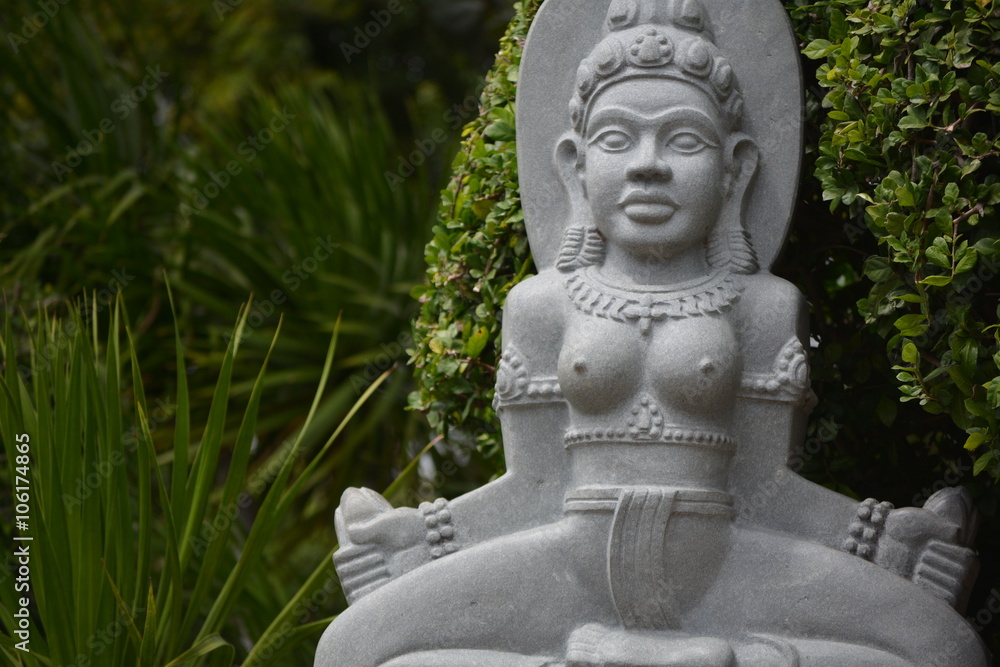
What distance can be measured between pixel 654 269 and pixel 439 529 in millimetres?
883

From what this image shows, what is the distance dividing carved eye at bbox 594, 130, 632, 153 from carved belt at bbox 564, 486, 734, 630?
2.90 feet

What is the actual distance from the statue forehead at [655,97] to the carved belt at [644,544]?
0.98 metres

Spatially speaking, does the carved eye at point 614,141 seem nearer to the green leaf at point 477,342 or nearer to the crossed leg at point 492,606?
the green leaf at point 477,342

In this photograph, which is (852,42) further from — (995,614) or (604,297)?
(995,614)

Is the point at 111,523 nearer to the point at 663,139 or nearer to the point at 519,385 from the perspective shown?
the point at 519,385

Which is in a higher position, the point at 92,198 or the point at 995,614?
the point at 92,198

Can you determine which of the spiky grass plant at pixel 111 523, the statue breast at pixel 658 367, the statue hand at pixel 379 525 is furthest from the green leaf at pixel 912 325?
the spiky grass plant at pixel 111 523

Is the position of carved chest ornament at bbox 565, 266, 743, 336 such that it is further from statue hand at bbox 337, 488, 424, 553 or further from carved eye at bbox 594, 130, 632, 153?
statue hand at bbox 337, 488, 424, 553

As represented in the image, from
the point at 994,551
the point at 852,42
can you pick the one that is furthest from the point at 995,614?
the point at 852,42

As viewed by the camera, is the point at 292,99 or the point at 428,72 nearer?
the point at 292,99

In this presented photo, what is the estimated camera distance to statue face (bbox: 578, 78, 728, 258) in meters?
3.07

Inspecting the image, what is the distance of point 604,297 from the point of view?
10.1 ft

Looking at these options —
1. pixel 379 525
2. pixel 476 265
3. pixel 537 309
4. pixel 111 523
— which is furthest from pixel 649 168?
pixel 111 523

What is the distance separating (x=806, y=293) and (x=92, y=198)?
3.75 m
